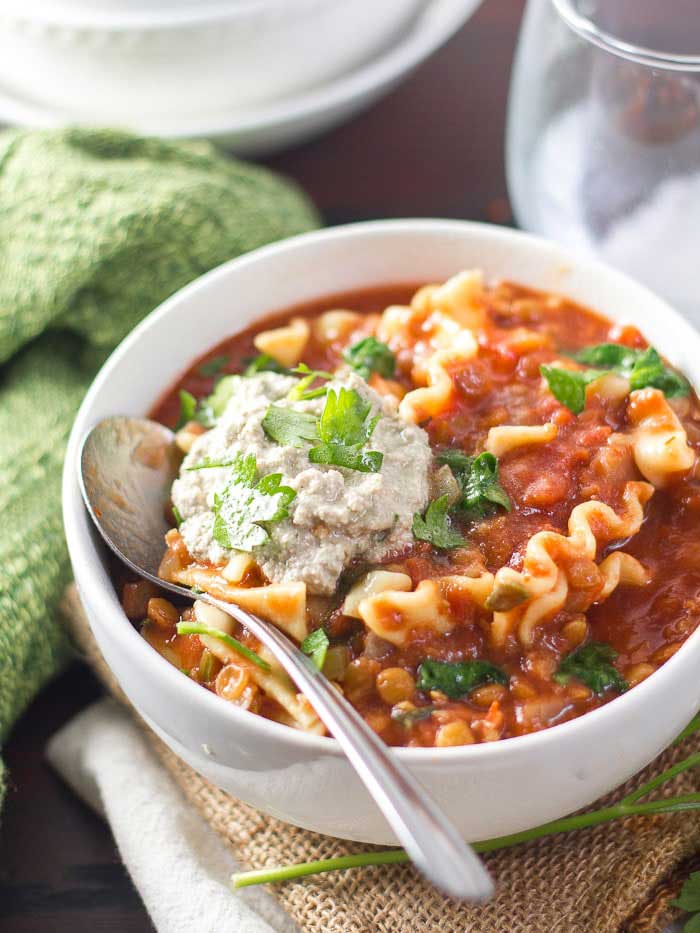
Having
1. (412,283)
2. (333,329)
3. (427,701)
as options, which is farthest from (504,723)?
(412,283)

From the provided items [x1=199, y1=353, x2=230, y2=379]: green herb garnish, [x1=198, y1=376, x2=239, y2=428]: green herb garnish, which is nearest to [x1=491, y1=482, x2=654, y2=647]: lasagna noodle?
[x1=198, y1=376, x2=239, y2=428]: green herb garnish

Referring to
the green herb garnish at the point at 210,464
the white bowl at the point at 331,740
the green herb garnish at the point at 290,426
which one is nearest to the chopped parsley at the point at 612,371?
the white bowl at the point at 331,740

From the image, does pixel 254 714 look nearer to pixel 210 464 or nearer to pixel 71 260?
pixel 210 464

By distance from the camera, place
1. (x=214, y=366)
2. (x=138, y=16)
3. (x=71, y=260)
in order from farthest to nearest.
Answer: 1. (x=138, y=16)
2. (x=71, y=260)
3. (x=214, y=366)

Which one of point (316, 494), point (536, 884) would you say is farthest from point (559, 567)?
point (536, 884)

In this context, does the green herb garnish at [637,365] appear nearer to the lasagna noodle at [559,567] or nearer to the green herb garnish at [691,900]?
the lasagna noodle at [559,567]

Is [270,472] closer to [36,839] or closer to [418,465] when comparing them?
[418,465]
